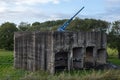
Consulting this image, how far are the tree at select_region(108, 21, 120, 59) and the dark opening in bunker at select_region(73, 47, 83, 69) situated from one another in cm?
1394

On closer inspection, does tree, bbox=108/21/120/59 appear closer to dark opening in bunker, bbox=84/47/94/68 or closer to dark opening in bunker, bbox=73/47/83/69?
dark opening in bunker, bbox=84/47/94/68

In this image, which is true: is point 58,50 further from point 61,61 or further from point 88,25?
point 88,25

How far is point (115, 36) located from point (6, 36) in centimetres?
2263

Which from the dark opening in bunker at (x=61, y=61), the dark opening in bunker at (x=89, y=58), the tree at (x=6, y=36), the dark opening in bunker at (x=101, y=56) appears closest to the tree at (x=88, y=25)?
the dark opening in bunker at (x=101, y=56)

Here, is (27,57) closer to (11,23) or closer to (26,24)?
(11,23)

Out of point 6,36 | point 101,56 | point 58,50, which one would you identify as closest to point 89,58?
point 101,56

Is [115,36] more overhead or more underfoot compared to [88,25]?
more underfoot

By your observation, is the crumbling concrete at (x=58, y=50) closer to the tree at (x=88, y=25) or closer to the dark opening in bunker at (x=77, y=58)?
the dark opening in bunker at (x=77, y=58)

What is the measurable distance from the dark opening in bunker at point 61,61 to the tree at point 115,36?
15776 millimetres

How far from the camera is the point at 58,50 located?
32000mm

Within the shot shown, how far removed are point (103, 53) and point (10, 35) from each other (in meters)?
28.9

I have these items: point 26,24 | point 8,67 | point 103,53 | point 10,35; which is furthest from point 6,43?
point 103,53

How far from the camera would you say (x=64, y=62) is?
3394 centimetres

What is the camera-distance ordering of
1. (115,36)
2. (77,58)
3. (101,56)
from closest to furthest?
(77,58) < (101,56) < (115,36)
